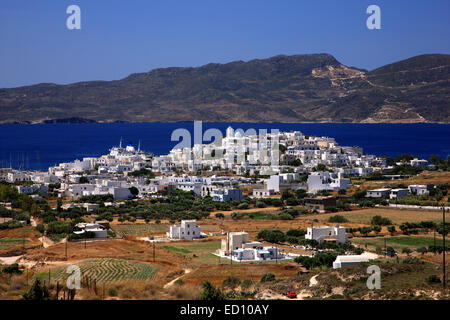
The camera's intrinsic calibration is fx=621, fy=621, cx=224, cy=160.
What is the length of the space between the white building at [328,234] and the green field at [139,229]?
615cm

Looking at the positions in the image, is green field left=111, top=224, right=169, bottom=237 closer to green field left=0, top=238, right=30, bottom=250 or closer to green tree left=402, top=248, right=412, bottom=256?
green field left=0, top=238, right=30, bottom=250

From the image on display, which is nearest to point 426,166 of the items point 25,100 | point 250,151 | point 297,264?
point 250,151

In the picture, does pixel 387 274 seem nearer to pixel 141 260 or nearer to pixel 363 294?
pixel 363 294

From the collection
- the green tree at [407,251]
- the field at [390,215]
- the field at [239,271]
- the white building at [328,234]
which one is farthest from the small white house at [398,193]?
the field at [239,271]

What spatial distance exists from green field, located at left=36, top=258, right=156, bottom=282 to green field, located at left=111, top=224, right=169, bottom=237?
5.46 meters

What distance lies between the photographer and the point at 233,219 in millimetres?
27344

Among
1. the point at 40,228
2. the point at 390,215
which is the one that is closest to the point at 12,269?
the point at 40,228

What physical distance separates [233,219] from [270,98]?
14688cm

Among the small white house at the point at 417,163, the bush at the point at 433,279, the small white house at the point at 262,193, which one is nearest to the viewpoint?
the bush at the point at 433,279

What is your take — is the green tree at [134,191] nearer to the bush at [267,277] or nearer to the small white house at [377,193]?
the small white house at [377,193]

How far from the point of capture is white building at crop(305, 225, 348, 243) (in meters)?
21.2

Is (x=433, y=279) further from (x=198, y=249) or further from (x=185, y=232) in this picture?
(x=185, y=232)

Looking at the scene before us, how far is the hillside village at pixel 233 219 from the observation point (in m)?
16.5

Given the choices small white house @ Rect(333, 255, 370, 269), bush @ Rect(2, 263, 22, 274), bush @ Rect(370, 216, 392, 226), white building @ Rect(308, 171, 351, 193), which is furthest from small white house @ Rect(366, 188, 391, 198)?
bush @ Rect(2, 263, 22, 274)
